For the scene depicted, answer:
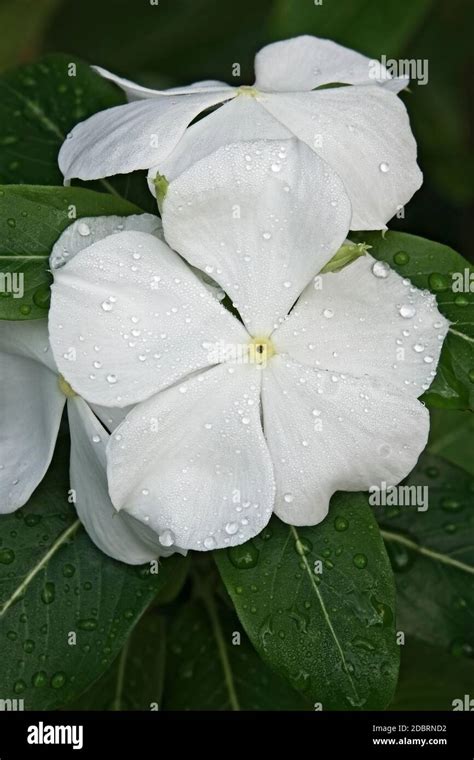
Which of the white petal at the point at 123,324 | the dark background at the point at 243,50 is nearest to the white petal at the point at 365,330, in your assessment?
the white petal at the point at 123,324

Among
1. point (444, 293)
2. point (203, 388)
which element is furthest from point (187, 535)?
point (444, 293)

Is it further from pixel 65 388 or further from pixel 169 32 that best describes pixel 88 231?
pixel 169 32

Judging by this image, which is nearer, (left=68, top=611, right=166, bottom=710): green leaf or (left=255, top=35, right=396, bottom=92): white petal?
(left=255, top=35, right=396, bottom=92): white petal

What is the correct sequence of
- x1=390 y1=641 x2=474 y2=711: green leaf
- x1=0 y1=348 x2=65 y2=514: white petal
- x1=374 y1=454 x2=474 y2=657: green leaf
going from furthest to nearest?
1. x1=390 y1=641 x2=474 y2=711: green leaf
2. x1=374 y1=454 x2=474 y2=657: green leaf
3. x1=0 y1=348 x2=65 y2=514: white petal

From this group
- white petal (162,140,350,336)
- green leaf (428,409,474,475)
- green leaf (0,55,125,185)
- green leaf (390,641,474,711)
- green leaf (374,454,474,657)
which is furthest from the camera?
green leaf (428,409,474,475)

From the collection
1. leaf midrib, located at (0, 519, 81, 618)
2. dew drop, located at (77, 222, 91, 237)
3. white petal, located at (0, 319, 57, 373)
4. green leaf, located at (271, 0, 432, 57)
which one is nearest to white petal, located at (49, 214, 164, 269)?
dew drop, located at (77, 222, 91, 237)

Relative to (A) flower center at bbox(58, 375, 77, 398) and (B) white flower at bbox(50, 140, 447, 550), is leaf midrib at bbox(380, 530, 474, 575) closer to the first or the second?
(B) white flower at bbox(50, 140, 447, 550)
